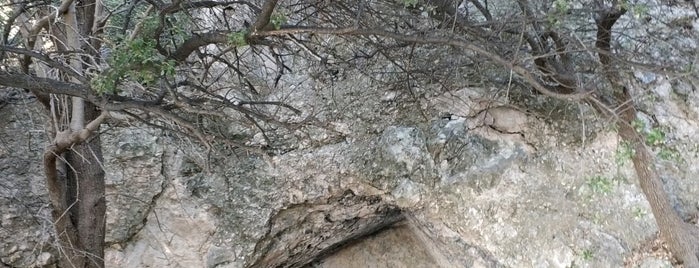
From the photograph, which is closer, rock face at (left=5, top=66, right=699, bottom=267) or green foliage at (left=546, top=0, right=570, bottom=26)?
green foliage at (left=546, top=0, right=570, bottom=26)

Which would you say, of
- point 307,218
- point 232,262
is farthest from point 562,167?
point 232,262

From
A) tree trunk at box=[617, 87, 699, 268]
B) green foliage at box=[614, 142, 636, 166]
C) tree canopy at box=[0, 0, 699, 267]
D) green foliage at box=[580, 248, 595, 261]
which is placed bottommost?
green foliage at box=[580, 248, 595, 261]

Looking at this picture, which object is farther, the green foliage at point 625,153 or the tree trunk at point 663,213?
the tree trunk at point 663,213

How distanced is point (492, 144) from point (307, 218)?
167 cm

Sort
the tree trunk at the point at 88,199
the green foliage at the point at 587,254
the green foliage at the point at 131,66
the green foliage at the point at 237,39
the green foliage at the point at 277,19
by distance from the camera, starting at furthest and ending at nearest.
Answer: the green foliage at the point at 587,254 → the tree trunk at the point at 88,199 → the green foliage at the point at 277,19 → the green foliage at the point at 237,39 → the green foliage at the point at 131,66

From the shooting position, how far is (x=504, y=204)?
4223 mm

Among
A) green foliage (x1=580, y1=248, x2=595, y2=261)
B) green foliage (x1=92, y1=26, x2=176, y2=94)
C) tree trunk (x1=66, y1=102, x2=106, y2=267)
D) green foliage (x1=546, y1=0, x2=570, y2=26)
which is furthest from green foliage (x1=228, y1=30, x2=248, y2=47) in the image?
green foliage (x1=580, y1=248, x2=595, y2=261)

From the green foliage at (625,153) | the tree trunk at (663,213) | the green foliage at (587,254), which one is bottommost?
the green foliage at (587,254)

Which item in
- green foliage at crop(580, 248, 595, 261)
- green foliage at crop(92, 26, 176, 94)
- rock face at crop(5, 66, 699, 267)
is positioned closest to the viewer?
green foliage at crop(92, 26, 176, 94)

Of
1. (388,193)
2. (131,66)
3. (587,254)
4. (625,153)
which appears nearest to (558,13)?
(625,153)

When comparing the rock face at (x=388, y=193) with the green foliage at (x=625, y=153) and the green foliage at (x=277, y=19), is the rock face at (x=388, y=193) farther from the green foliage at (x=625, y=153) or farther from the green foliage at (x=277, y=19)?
the green foliage at (x=277, y=19)

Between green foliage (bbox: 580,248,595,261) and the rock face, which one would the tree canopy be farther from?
green foliage (bbox: 580,248,595,261)

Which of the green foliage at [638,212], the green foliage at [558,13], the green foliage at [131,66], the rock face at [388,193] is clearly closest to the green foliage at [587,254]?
the rock face at [388,193]

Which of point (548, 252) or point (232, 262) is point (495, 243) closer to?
point (548, 252)
